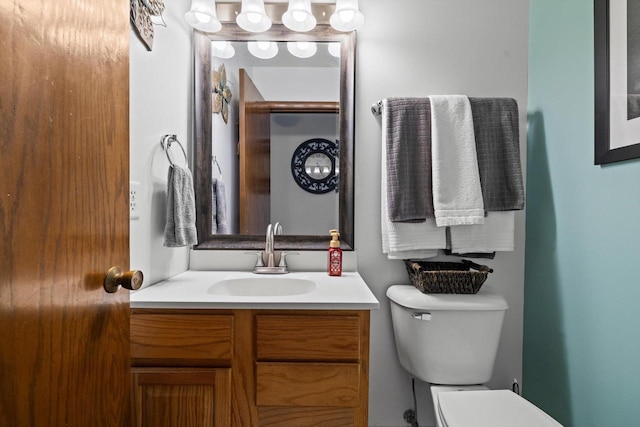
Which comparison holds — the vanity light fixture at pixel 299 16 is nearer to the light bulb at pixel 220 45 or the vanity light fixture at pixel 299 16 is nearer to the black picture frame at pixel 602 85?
the light bulb at pixel 220 45

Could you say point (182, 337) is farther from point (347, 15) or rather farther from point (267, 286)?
point (347, 15)

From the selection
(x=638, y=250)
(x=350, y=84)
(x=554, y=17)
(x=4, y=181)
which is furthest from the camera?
(x=350, y=84)

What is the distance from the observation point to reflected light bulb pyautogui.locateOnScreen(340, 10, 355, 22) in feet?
4.92

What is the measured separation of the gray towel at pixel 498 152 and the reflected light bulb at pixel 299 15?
2.58 feet

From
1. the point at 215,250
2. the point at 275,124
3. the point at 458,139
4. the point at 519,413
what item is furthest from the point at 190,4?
the point at 519,413

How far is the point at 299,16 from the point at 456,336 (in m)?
1.44

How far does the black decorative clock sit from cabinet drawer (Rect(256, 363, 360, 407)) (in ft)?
2.66

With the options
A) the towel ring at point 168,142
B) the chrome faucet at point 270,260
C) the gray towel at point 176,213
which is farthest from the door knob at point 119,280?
the chrome faucet at point 270,260

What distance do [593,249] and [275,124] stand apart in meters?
1.34

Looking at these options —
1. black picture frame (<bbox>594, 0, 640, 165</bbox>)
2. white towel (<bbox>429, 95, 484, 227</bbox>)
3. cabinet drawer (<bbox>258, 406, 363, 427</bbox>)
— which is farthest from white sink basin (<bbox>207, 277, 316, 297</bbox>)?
black picture frame (<bbox>594, 0, 640, 165</bbox>)

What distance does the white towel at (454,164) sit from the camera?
143 cm

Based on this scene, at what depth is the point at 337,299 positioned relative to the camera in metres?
1.09

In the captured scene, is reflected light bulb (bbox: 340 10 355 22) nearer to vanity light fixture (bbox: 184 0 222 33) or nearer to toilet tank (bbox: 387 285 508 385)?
vanity light fixture (bbox: 184 0 222 33)

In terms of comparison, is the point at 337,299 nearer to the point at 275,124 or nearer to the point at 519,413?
the point at 519,413
